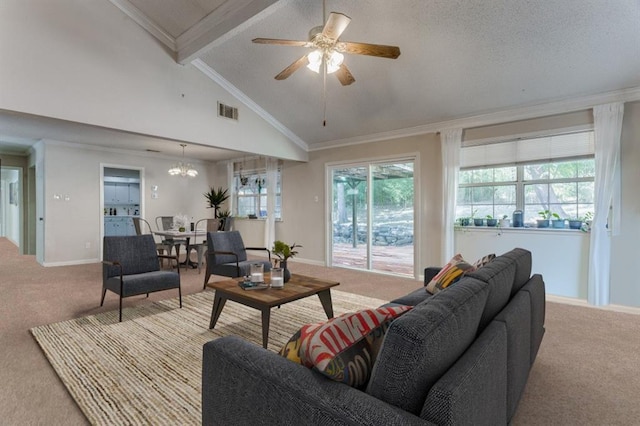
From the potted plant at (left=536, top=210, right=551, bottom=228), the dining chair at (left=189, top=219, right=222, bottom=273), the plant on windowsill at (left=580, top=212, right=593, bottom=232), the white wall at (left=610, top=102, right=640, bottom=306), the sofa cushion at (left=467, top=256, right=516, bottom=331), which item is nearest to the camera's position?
the sofa cushion at (left=467, top=256, right=516, bottom=331)

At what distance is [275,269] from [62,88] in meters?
3.13

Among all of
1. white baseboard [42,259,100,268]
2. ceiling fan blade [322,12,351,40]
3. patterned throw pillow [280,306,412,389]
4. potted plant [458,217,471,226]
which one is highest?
ceiling fan blade [322,12,351,40]

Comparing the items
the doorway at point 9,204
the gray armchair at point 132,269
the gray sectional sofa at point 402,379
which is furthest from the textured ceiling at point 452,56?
the doorway at point 9,204

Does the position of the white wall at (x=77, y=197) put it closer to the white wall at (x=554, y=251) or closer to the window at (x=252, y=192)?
the window at (x=252, y=192)

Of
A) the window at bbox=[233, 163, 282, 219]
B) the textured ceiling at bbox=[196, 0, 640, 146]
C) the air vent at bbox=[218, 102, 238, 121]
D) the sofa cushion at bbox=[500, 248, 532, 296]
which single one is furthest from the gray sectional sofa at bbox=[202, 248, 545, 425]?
the window at bbox=[233, 163, 282, 219]

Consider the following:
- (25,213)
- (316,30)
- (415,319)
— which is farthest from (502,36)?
(25,213)

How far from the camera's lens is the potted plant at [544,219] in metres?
4.24

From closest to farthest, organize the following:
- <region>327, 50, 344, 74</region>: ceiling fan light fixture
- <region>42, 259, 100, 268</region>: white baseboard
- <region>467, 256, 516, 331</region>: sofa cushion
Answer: <region>467, 256, 516, 331</region>: sofa cushion → <region>327, 50, 344, 74</region>: ceiling fan light fixture → <region>42, 259, 100, 268</region>: white baseboard

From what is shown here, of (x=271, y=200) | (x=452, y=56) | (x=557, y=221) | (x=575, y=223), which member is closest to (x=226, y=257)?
(x=271, y=200)

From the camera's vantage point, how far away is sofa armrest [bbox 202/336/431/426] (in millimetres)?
849

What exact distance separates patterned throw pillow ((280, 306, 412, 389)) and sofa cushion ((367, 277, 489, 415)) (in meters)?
0.11

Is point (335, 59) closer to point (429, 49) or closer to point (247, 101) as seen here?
point (429, 49)

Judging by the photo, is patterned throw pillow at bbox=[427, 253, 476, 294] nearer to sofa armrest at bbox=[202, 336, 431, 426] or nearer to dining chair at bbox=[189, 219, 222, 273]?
sofa armrest at bbox=[202, 336, 431, 426]

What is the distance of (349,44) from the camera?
8.78 ft
